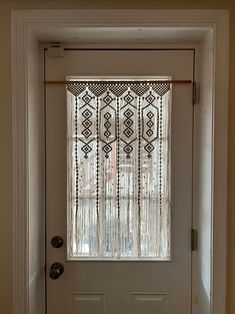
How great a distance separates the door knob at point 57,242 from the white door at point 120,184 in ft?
0.06

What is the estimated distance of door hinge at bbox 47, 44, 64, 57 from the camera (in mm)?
1749

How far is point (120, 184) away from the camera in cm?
177

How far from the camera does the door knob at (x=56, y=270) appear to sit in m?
1.78
